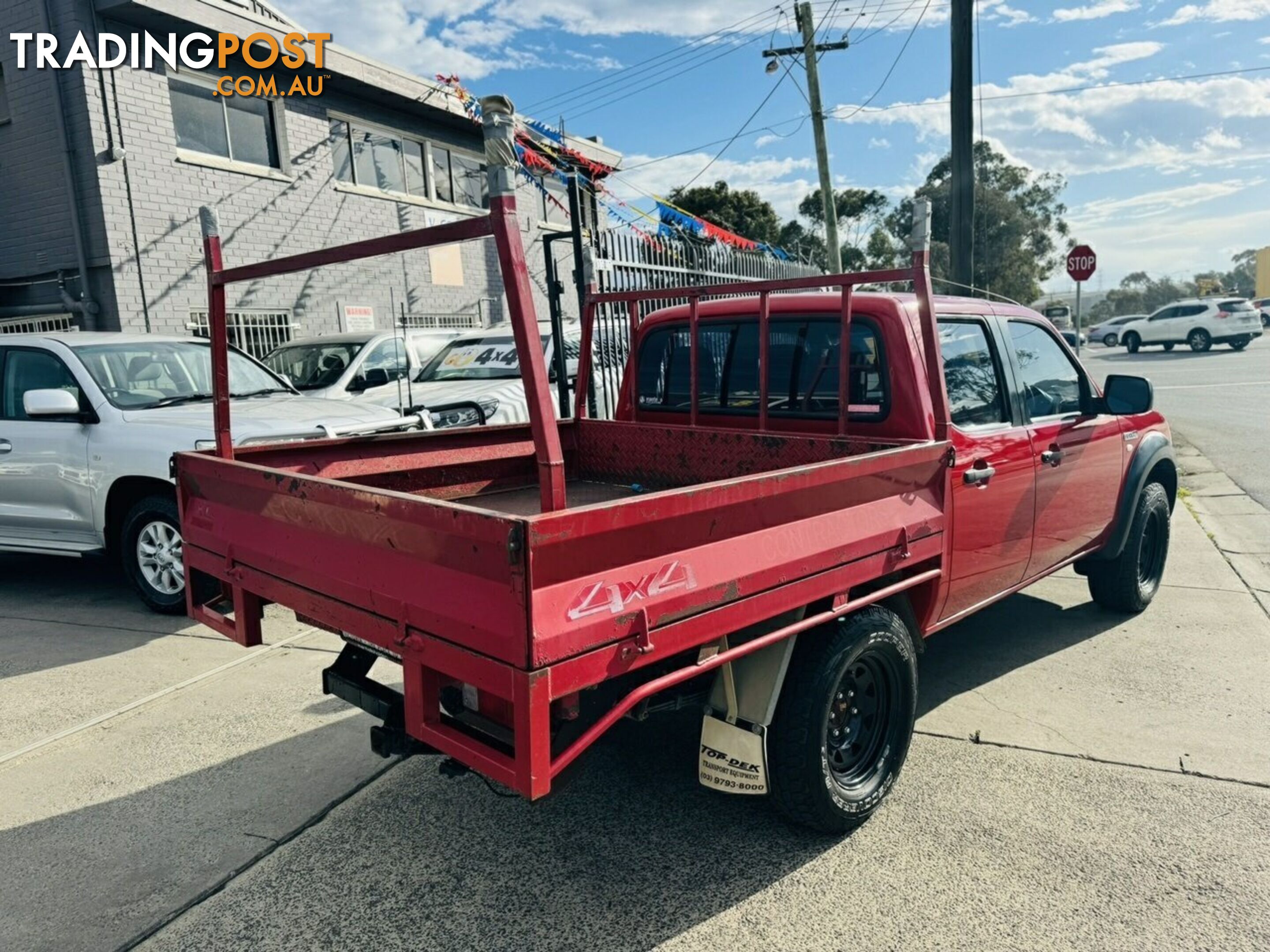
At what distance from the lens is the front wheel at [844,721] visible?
2.90 meters

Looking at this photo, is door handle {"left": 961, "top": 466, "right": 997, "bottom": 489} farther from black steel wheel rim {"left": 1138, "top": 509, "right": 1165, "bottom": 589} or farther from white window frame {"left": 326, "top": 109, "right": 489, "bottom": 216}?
white window frame {"left": 326, "top": 109, "right": 489, "bottom": 216}

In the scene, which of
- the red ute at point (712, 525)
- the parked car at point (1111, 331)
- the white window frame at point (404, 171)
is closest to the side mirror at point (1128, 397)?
the red ute at point (712, 525)

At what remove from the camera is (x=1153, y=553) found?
5574 mm

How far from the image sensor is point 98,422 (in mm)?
5859

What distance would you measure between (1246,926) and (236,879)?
3.10 meters

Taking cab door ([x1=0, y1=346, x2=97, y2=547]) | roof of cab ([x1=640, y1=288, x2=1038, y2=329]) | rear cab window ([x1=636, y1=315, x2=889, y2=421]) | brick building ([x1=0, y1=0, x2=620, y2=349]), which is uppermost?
brick building ([x1=0, y1=0, x2=620, y2=349])

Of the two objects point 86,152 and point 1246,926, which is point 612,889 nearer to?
point 1246,926

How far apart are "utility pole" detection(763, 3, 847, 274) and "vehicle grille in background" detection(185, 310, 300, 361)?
37.3 feet

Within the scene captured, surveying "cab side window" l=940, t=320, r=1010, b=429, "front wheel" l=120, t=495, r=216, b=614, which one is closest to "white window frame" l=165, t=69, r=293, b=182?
"front wheel" l=120, t=495, r=216, b=614

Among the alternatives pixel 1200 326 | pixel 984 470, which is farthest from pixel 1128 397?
pixel 1200 326

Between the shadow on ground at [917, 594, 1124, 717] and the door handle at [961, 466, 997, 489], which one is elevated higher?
the door handle at [961, 466, 997, 489]

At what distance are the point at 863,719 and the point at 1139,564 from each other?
9.80ft

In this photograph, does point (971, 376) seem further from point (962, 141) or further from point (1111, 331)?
point (1111, 331)

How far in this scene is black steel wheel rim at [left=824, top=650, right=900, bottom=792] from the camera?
317 cm
